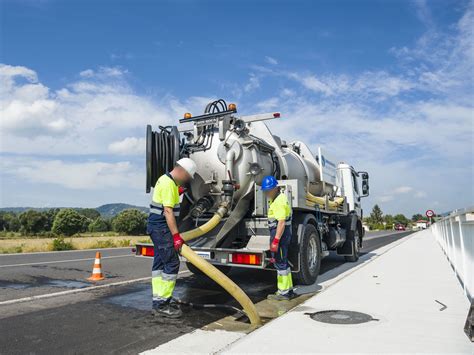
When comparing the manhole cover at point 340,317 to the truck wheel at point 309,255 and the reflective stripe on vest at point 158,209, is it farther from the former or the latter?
the reflective stripe on vest at point 158,209

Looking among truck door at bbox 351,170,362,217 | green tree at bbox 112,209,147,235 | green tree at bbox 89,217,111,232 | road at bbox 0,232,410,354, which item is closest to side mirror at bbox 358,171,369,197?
truck door at bbox 351,170,362,217

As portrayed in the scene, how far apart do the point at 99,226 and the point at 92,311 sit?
76106 millimetres

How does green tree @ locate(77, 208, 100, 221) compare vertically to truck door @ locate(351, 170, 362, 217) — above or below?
above

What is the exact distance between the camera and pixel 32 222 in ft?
255

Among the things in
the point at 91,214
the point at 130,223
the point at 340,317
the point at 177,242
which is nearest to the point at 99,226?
the point at 130,223

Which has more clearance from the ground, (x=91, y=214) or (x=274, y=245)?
(x=91, y=214)

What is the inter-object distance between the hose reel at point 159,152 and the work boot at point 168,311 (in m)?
2.10

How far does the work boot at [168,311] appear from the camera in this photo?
492cm

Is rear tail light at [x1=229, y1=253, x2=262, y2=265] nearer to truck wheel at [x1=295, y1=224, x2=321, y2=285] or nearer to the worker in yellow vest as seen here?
the worker in yellow vest

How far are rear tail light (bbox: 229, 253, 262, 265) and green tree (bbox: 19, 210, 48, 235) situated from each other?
8072 centimetres

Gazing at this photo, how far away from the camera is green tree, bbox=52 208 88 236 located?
65.3 m

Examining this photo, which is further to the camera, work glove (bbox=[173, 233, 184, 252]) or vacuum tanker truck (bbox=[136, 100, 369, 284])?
vacuum tanker truck (bbox=[136, 100, 369, 284])

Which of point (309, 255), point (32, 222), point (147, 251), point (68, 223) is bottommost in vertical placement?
point (309, 255)

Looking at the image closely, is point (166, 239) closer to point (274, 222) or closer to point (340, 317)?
point (274, 222)
